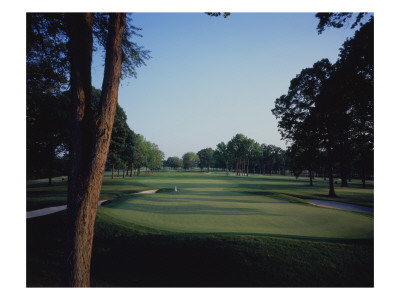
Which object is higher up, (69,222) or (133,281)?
(69,222)

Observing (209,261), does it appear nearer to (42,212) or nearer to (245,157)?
(42,212)

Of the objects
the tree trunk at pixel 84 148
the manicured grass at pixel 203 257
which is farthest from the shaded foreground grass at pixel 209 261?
the tree trunk at pixel 84 148

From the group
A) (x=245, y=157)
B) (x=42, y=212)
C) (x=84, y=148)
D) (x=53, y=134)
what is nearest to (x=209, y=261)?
(x=84, y=148)

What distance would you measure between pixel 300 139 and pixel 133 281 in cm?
1977

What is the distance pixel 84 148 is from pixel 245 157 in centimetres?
7706

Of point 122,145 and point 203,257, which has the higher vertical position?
point 122,145

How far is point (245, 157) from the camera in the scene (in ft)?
251

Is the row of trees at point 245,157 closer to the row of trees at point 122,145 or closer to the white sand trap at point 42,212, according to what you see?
the row of trees at point 122,145

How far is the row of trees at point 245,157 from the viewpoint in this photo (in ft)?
230

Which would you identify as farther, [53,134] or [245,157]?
[245,157]
